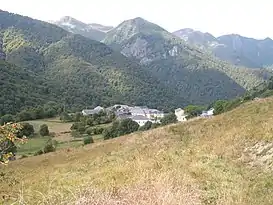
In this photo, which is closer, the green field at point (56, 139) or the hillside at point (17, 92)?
the green field at point (56, 139)

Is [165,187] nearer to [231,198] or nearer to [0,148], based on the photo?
[231,198]

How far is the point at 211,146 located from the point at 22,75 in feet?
629

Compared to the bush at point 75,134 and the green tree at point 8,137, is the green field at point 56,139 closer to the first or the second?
the bush at point 75,134

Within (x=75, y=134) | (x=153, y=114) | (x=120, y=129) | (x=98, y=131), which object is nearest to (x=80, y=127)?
(x=75, y=134)

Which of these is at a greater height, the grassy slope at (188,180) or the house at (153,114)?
the grassy slope at (188,180)

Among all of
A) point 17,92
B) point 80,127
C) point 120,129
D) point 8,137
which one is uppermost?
point 8,137

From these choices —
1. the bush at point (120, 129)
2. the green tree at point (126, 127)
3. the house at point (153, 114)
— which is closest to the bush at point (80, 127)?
the bush at point (120, 129)

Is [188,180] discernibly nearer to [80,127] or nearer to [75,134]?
[75,134]

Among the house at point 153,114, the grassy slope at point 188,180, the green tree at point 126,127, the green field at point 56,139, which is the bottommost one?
the house at point 153,114

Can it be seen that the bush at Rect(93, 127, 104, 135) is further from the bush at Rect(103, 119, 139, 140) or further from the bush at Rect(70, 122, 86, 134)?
the bush at Rect(103, 119, 139, 140)

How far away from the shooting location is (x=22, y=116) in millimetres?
128250

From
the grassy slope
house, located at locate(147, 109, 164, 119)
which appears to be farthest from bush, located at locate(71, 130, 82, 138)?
the grassy slope

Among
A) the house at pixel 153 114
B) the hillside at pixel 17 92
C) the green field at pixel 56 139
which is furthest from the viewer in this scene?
the house at pixel 153 114

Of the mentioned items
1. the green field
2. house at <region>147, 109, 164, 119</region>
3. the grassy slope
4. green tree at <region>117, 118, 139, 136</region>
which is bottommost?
house at <region>147, 109, 164, 119</region>
